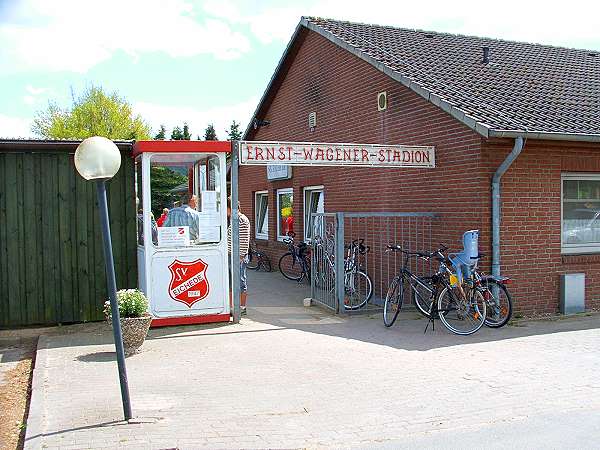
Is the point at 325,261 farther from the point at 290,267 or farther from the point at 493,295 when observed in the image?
the point at 290,267

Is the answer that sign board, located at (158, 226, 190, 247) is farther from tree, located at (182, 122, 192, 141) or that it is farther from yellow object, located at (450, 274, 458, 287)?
tree, located at (182, 122, 192, 141)

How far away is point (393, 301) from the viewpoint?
987 cm

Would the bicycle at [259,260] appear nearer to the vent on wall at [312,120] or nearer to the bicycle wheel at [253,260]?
the bicycle wheel at [253,260]

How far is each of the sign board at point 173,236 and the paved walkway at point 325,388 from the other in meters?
1.24

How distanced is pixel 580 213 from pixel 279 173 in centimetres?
852

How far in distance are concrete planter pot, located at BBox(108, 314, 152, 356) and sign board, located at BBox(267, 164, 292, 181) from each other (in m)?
9.44

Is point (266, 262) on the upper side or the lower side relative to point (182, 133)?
lower

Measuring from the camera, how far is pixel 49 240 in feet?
33.6

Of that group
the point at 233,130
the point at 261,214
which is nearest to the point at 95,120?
the point at 233,130

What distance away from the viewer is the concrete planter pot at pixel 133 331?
8094 millimetres

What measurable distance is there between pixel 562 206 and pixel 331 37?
21.5 ft

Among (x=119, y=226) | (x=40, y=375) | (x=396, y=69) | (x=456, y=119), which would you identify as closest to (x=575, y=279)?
(x=456, y=119)

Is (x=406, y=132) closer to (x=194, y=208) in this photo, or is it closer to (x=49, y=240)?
(x=194, y=208)

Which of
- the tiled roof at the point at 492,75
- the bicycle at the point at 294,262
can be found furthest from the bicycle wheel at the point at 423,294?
the bicycle at the point at 294,262
